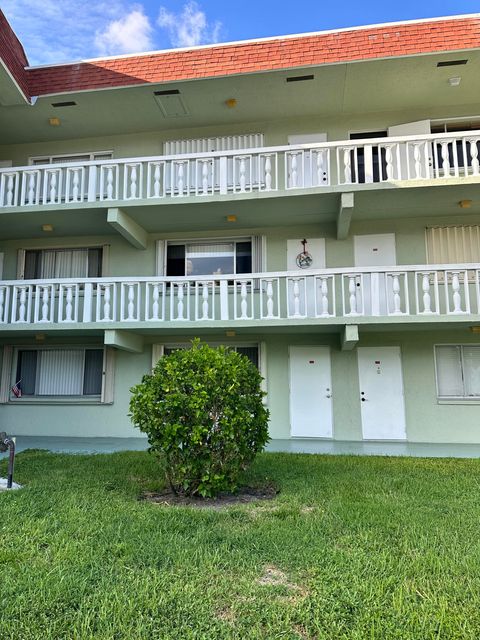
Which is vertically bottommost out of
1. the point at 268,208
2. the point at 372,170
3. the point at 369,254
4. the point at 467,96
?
the point at 369,254

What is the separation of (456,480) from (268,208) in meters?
6.60

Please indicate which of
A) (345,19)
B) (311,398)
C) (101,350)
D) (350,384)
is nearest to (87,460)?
(101,350)

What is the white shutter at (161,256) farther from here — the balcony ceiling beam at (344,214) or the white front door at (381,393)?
the white front door at (381,393)

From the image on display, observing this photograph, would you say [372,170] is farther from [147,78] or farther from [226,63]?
[147,78]

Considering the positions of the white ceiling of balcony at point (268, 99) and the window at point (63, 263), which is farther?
the window at point (63, 263)

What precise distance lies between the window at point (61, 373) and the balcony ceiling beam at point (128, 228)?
280 cm

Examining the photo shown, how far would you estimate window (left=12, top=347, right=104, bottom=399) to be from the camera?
11320mm

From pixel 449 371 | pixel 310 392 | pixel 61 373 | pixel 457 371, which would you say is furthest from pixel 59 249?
pixel 457 371

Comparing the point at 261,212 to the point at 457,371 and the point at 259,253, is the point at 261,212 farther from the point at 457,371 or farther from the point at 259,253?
the point at 457,371

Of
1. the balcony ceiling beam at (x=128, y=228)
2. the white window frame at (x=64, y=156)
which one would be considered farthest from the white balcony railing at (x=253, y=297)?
the white window frame at (x=64, y=156)

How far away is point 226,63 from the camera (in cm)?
995

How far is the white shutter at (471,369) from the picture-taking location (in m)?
9.94

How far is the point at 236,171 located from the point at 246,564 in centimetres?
889

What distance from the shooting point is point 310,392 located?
10.3 m
